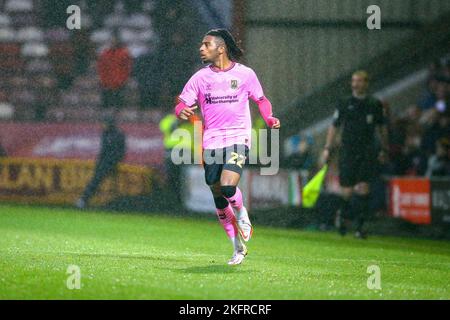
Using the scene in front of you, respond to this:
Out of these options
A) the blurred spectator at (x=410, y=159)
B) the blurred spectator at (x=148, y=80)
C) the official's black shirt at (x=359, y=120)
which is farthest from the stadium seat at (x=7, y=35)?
the official's black shirt at (x=359, y=120)

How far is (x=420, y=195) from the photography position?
16875 mm

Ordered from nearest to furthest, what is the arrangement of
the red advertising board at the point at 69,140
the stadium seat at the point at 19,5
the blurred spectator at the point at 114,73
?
1. the red advertising board at the point at 69,140
2. the blurred spectator at the point at 114,73
3. the stadium seat at the point at 19,5

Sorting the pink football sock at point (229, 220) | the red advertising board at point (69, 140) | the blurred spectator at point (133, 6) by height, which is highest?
the blurred spectator at point (133, 6)

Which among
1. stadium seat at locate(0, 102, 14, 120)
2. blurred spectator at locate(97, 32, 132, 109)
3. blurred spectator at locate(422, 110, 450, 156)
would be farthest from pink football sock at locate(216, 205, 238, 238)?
stadium seat at locate(0, 102, 14, 120)

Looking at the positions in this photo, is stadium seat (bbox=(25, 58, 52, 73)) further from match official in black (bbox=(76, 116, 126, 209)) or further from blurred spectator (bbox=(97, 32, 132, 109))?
match official in black (bbox=(76, 116, 126, 209))

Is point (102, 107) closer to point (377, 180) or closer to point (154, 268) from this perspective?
point (377, 180)

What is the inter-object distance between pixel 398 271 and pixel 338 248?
8.75ft

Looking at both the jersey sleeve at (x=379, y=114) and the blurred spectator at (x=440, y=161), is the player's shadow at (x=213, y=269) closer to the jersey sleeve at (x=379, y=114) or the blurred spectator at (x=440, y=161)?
the jersey sleeve at (x=379, y=114)

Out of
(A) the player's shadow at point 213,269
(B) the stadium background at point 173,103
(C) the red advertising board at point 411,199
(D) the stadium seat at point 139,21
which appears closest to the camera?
(A) the player's shadow at point 213,269

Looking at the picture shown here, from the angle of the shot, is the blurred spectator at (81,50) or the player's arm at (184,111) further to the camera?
the blurred spectator at (81,50)

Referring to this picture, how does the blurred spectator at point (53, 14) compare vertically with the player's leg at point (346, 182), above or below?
above

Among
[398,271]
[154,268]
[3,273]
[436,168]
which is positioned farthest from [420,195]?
[3,273]

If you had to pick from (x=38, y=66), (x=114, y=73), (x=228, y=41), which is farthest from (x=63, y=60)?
(x=228, y=41)

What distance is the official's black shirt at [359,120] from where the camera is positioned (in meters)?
15.2
